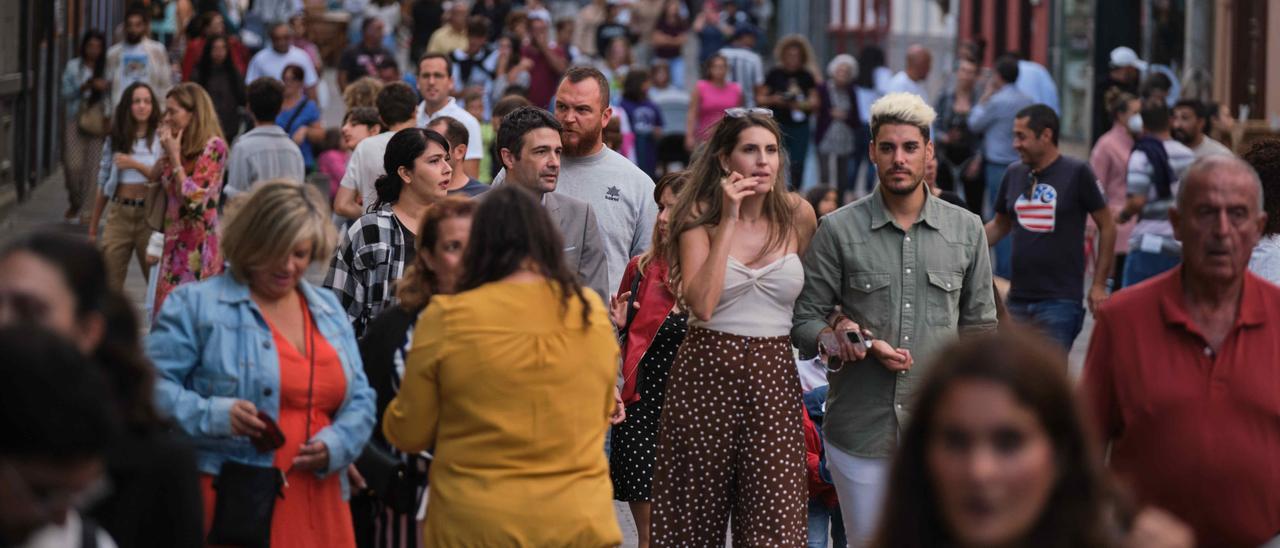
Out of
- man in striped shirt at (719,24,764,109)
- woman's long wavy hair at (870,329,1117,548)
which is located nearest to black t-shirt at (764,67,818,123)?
man in striped shirt at (719,24,764,109)

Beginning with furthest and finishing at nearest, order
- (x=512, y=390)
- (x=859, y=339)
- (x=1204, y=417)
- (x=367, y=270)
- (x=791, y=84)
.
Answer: (x=791, y=84) < (x=367, y=270) < (x=859, y=339) < (x=512, y=390) < (x=1204, y=417)

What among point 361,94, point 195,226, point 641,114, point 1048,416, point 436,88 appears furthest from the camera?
point 641,114

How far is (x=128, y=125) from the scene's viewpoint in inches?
481

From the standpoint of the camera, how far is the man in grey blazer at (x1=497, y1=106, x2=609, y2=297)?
7195 millimetres

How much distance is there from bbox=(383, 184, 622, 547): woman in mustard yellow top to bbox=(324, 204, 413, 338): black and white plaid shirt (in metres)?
1.79

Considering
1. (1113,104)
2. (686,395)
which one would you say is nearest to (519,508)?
(686,395)

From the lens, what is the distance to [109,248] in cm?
1172

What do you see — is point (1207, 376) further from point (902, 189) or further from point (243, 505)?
point (243, 505)

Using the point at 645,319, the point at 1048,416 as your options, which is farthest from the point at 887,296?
the point at 1048,416

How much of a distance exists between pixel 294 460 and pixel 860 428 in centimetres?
182

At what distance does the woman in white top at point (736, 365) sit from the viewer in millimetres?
6258

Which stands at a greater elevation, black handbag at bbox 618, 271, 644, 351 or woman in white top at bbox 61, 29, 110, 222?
woman in white top at bbox 61, 29, 110, 222

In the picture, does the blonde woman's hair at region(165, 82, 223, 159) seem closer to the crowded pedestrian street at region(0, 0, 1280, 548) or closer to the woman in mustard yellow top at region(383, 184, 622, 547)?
the crowded pedestrian street at region(0, 0, 1280, 548)

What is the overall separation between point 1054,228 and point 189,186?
167 inches
